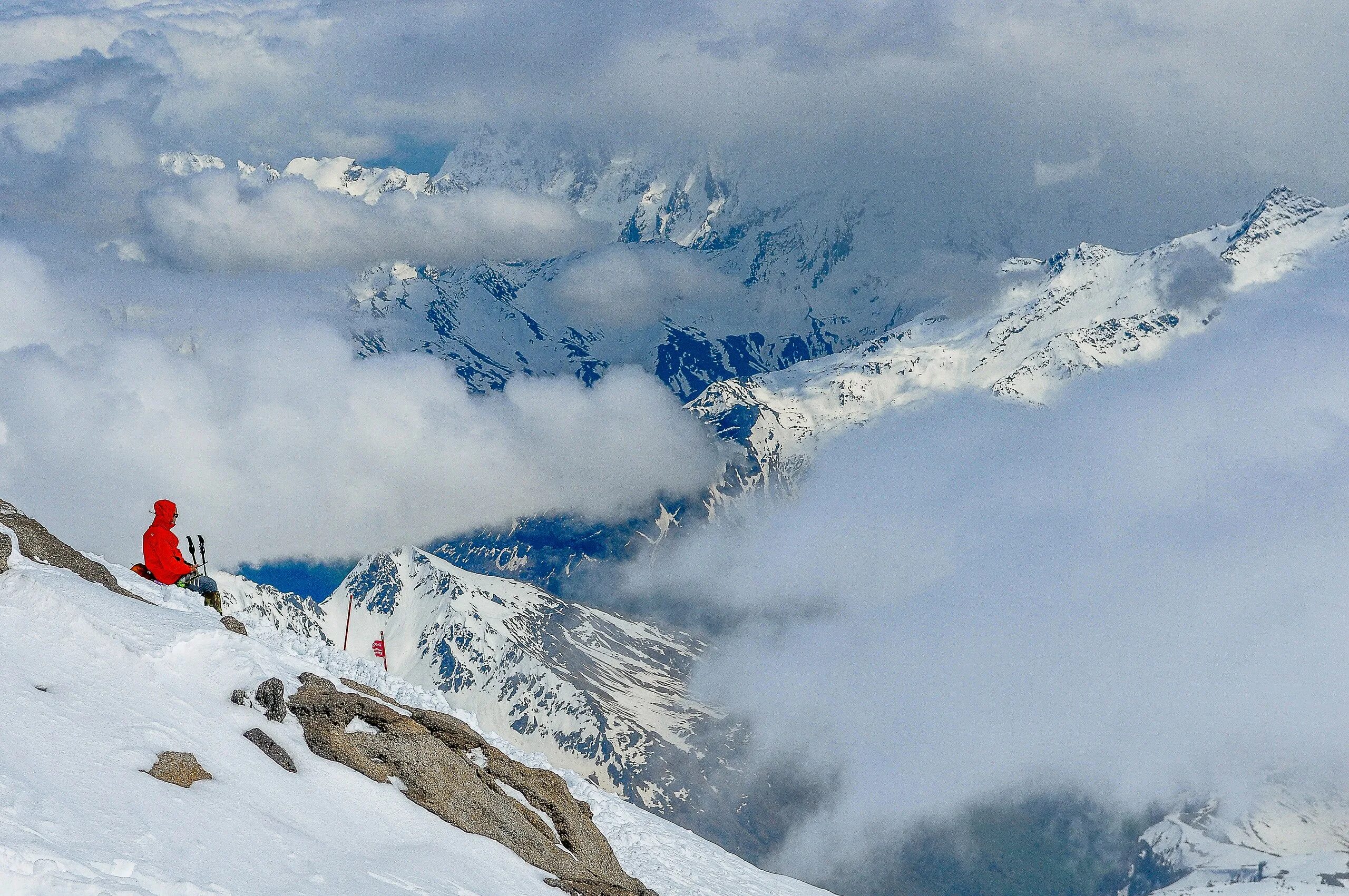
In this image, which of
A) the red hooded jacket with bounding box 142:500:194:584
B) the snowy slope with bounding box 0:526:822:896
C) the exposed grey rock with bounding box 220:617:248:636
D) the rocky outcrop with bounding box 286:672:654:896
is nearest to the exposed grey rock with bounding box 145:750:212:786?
the snowy slope with bounding box 0:526:822:896

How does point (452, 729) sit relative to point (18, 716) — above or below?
below

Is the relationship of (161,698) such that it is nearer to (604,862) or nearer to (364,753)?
(364,753)

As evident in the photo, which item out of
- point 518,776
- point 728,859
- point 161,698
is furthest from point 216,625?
point 728,859

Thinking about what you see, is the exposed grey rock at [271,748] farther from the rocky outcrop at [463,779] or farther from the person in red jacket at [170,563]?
the person in red jacket at [170,563]

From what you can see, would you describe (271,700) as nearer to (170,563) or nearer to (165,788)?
(165,788)

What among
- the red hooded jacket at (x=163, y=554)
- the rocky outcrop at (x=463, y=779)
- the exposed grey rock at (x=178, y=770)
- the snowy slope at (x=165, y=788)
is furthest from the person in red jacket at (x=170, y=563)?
the exposed grey rock at (x=178, y=770)
